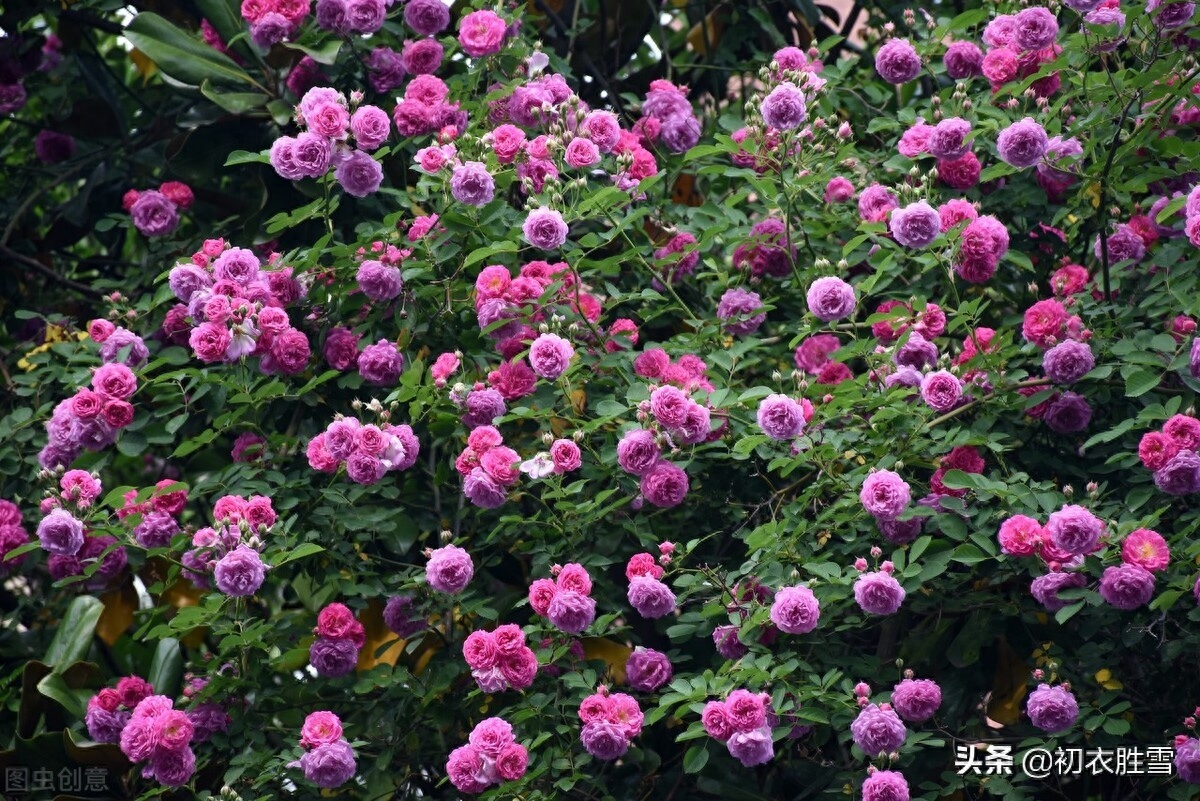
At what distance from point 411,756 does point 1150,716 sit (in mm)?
1251

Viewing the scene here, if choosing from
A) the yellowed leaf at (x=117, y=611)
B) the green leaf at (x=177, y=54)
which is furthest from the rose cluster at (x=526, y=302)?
the yellowed leaf at (x=117, y=611)

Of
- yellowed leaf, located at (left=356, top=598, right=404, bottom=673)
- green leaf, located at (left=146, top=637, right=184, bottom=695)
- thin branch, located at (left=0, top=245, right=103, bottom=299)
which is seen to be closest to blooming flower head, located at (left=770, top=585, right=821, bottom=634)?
yellowed leaf, located at (left=356, top=598, right=404, bottom=673)

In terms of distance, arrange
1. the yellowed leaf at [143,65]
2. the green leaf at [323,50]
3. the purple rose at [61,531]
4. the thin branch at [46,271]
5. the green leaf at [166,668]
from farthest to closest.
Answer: the yellowed leaf at [143,65], the thin branch at [46,271], the green leaf at [323,50], the green leaf at [166,668], the purple rose at [61,531]

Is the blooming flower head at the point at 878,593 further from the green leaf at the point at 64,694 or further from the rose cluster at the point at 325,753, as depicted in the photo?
the green leaf at the point at 64,694

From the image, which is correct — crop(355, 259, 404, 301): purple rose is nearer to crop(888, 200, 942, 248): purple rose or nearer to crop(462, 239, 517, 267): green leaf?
crop(462, 239, 517, 267): green leaf

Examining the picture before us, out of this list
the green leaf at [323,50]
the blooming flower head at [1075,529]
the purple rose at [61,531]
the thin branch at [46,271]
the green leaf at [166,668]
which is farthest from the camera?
the thin branch at [46,271]

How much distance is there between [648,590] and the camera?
2.32m

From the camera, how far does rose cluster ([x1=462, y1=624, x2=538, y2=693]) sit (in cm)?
231

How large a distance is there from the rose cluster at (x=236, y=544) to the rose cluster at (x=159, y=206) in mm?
820

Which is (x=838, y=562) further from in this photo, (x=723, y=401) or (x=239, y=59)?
(x=239, y=59)

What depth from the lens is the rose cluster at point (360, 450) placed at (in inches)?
95.8

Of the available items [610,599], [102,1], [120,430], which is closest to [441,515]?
Answer: [610,599]

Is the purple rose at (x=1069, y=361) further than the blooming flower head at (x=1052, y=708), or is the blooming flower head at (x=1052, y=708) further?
the purple rose at (x=1069, y=361)

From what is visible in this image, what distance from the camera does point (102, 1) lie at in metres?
3.26
